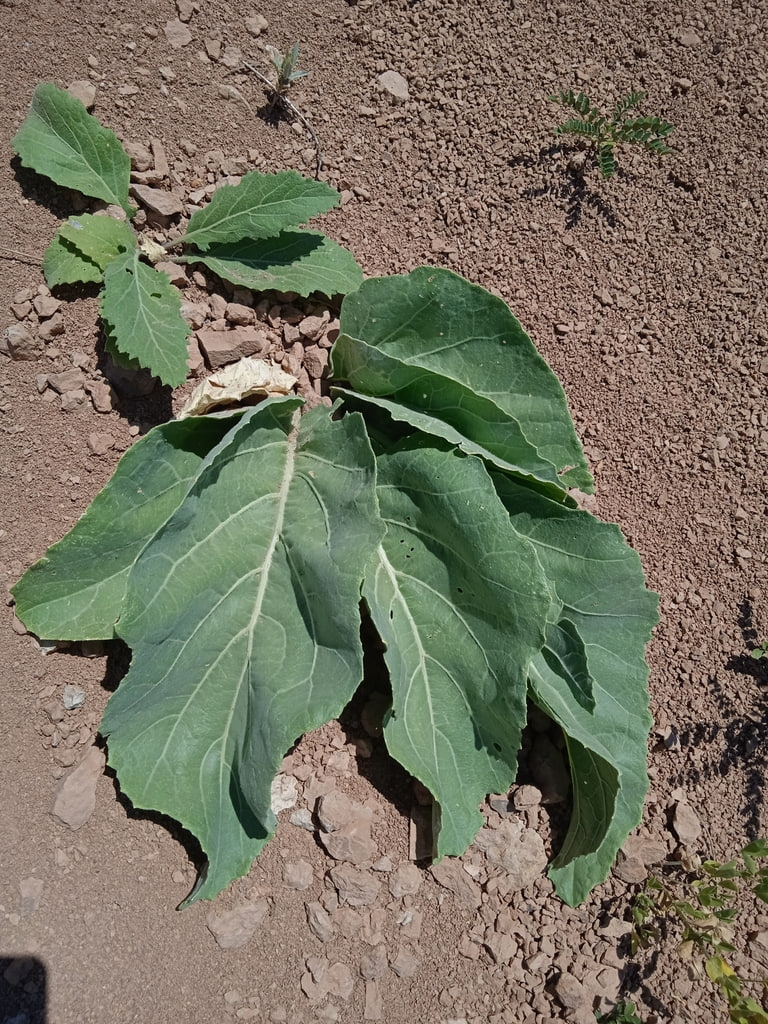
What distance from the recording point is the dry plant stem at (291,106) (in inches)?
111

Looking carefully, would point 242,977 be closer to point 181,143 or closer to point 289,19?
point 181,143

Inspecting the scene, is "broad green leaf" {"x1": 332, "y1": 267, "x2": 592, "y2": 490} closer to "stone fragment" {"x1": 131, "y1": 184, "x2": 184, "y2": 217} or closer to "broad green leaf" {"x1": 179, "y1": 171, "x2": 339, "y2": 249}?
"broad green leaf" {"x1": 179, "y1": 171, "x2": 339, "y2": 249}

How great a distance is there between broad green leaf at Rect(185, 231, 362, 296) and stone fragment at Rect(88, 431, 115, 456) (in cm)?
68

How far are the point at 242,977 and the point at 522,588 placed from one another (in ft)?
5.16

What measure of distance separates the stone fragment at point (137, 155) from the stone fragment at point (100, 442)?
0.98m

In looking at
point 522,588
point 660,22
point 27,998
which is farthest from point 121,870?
point 660,22

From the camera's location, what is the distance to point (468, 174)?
2.91 metres

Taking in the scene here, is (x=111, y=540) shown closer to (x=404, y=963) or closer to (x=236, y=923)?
(x=236, y=923)

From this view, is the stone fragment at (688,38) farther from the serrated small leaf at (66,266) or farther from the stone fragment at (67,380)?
the stone fragment at (67,380)

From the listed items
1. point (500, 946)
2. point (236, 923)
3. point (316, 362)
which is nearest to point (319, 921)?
point (236, 923)

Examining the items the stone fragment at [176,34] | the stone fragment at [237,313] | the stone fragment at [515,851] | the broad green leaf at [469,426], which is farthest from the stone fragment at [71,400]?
the stone fragment at [515,851]

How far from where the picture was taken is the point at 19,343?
254cm

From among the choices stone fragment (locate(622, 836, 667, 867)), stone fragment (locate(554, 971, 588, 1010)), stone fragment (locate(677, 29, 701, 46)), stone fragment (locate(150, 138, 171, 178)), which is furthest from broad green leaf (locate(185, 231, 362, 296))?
stone fragment (locate(554, 971, 588, 1010))

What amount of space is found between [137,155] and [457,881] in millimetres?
2816
